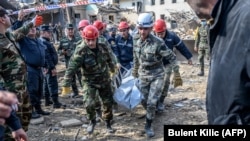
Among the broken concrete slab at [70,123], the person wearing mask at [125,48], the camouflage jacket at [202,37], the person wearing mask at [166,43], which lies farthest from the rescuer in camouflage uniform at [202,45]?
the broken concrete slab at [70,123]

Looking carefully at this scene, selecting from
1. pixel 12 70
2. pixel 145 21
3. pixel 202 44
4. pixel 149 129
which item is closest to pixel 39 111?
pixel 149 129

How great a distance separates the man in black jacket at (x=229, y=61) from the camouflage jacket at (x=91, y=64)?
4.01 m

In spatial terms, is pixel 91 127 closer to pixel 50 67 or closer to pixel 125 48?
pixel 50 67

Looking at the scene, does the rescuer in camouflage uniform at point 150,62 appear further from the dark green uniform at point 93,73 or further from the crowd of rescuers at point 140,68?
the dark green uniform at point 93,73

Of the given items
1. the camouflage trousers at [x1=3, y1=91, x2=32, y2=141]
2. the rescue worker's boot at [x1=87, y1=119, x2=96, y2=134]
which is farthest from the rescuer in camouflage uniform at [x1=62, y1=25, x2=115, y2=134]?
the camouflage trousers at [x1=3, y1=91, x2=32, y2=141]

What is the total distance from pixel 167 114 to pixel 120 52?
1.88 meters

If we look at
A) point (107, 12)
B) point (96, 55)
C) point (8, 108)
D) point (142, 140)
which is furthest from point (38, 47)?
point (107, 12)

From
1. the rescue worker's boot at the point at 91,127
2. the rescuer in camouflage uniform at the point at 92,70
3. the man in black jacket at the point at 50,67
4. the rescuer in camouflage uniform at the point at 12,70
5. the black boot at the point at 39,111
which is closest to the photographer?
the rescuer in camouflage uniform at the point at 12,70

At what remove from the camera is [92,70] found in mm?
5805

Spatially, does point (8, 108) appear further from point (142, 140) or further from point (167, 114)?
point (167, 114)

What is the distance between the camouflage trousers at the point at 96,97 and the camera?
5820mm

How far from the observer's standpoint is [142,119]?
6.81 meters

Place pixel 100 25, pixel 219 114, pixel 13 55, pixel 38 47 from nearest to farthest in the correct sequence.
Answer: pixel 219 114 < pixel 13 55 < pixel 38 47 < pixel 100 25

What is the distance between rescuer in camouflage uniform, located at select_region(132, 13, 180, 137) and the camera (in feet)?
19.0
